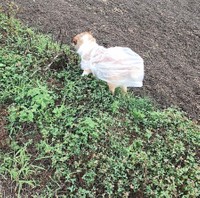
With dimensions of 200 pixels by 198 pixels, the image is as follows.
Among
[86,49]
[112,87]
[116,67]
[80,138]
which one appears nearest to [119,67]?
[116,67]

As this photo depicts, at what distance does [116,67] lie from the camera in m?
3.61

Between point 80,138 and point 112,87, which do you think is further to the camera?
point 112,87

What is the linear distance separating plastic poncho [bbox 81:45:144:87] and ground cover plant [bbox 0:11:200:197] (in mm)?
163

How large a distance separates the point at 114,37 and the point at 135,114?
1.53 meters

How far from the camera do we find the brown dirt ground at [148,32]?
4184 mm

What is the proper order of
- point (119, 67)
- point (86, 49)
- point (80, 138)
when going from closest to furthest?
point (80, 138), point (119, 67), point (86, 49)

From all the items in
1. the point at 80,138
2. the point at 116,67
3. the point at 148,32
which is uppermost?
the point at 148,32

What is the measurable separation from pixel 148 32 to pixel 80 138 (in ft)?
7.95

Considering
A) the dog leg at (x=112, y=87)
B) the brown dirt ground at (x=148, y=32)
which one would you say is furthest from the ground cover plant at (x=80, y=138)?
the brown dirt ground at (x=148, y=32)

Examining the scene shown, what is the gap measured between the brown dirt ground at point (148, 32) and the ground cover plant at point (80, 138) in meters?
0.43

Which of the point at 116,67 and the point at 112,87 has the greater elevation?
the point at 116,67

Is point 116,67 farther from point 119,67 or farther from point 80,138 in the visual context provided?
point 80,138

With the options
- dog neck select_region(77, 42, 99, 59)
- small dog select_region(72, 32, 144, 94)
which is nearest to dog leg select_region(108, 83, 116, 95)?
small dog select_region(72, 32, 144, 94)

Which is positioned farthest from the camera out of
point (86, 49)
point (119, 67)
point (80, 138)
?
point (86, 49)
